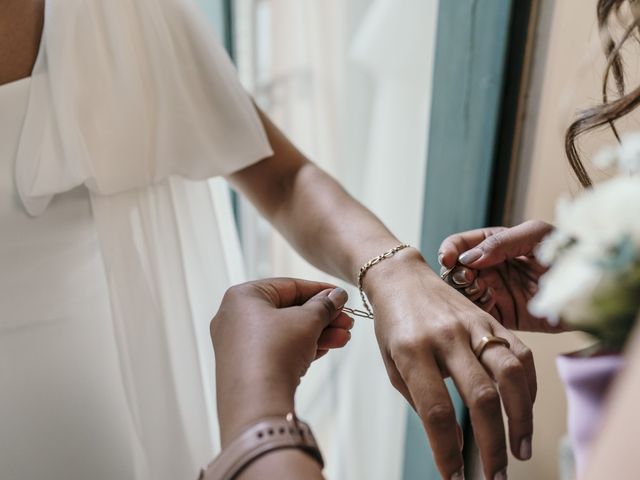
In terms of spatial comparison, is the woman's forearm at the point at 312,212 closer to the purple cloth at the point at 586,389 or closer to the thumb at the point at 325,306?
the thumb at the point at 325,306

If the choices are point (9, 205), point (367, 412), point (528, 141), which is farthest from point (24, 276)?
point (367, 412)

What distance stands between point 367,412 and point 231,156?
2.53 ft

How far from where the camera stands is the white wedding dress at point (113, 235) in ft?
2.16

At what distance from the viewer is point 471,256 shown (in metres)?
0.63

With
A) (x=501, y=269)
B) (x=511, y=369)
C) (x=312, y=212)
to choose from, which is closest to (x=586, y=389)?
(x=511, y=369)

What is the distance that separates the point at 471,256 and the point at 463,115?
1.33 ft

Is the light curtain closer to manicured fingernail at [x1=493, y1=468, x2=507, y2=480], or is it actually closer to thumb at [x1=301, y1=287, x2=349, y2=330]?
thumb at [x1=301, y1=287, x2=349, y2=330]

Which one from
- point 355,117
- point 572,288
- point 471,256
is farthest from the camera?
point 355,117

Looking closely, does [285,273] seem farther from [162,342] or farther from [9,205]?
[9,205]

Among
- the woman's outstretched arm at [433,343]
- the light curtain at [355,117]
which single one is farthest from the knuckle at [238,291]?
the light curtain at [355,117]

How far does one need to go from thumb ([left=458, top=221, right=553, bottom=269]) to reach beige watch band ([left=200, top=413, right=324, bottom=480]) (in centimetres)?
29

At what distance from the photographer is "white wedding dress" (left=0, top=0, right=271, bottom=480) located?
658 mm

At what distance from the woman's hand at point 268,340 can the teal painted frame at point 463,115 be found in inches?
19.4

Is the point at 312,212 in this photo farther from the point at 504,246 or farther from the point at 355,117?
the point at 355,117
